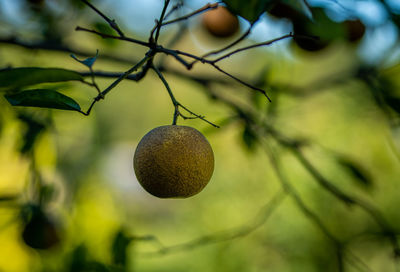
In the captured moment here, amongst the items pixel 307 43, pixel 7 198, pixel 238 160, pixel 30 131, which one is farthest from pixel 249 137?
pixel 238 160

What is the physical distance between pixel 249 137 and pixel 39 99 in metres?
0.70

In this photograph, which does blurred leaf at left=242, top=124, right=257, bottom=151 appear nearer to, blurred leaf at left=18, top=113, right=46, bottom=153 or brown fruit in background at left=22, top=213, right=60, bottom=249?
blurred leaf at left=18, top=113, right=46, bottom=153

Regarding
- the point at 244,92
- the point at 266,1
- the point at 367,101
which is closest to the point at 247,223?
the point at 367,101

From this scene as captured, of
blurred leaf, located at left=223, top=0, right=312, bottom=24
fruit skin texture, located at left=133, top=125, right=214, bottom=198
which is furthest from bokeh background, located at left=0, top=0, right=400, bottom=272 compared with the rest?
fruit skin texture, located at left=133, top=125, right=214, bottom=198

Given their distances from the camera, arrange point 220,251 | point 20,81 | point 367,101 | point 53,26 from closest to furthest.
A: point 20,81, point 53,26, point 367,101, point 220,251

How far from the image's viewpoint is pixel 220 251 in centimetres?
254

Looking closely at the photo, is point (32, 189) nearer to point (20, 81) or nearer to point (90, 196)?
point (20, 81)

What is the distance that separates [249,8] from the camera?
59 cm

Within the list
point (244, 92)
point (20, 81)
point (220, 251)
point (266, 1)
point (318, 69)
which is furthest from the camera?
point (318, 69)

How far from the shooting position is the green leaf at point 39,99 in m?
0.50

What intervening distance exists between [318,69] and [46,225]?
3.58m

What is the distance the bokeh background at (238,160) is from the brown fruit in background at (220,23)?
0.05 meters

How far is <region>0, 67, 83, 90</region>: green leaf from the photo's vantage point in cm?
44

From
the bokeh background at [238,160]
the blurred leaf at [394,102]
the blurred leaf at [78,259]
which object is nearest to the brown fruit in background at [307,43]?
the bokeh background at [238,160]
